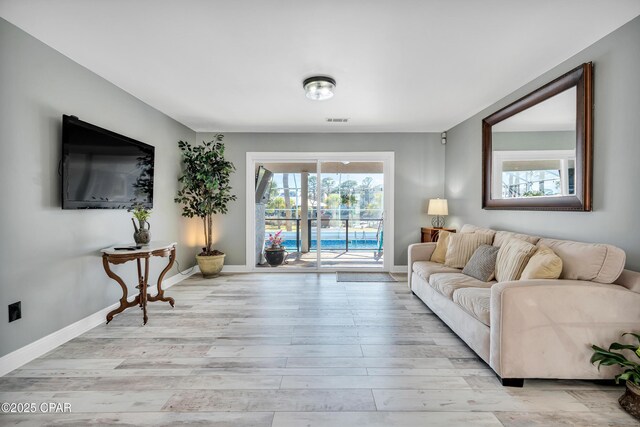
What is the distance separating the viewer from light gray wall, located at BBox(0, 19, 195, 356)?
1905 millimetres

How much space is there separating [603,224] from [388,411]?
2.12 metres

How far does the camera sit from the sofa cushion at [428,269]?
2.97 m

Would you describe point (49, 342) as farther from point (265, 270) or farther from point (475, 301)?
point (475, 301)

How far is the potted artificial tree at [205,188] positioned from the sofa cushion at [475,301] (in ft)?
11.4

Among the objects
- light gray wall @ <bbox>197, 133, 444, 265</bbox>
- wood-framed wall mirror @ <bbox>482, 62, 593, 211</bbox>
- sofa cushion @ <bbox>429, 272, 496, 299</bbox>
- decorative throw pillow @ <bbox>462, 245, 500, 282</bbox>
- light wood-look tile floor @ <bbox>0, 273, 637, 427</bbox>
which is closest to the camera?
light wood-look tile floor @ <bbox>0, 273, 637, 427</bbox>

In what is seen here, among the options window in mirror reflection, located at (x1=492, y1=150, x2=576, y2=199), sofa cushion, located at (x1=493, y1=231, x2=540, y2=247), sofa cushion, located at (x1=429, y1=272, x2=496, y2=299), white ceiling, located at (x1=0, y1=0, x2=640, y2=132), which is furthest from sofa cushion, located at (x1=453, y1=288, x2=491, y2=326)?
white ceiling, located at (x1=0, y1=0, x2=640, y2=132)

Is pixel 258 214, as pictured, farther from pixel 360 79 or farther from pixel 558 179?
pixel 558 179

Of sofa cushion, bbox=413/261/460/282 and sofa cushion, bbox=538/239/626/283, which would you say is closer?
sofa cushion, bbox=538/239/626/283

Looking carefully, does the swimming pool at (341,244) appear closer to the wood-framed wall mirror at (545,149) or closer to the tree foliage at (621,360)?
the wood-framed wall mirror at (545,149)

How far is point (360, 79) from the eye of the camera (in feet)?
8.95

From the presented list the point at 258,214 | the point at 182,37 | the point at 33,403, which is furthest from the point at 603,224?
the point at 258,214

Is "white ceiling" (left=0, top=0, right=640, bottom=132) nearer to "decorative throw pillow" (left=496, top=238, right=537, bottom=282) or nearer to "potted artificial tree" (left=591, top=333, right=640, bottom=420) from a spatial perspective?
"decorative throw pillow" (left=496, top=238, right=537, bottom=282)

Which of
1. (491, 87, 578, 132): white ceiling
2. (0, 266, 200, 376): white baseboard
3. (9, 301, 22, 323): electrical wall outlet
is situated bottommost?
(0, 266, 200, 376): white baseboard

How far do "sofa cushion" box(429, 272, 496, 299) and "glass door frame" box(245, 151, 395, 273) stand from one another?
75.0 inches
